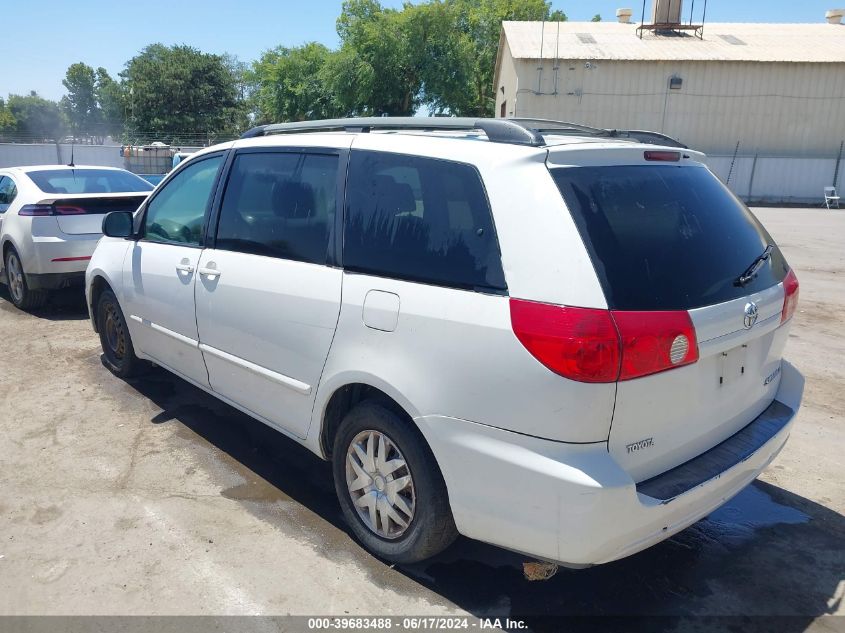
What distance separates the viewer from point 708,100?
29.9 meters

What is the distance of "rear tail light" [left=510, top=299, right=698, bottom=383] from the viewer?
233 cm

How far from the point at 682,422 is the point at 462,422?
84cm

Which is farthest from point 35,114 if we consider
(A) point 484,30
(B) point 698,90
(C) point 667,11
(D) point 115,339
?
(D) point 115,339

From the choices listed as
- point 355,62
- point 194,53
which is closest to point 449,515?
point 355,62

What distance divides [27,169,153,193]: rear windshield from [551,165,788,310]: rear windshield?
6848mm

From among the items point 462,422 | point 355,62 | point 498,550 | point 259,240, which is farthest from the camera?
point 355,62

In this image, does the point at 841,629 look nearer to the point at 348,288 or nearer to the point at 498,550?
the point at 498,550

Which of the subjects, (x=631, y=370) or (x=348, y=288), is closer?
(x=631, y=370)

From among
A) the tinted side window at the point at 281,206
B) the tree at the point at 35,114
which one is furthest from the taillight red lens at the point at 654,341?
the tree at the point at 35,114

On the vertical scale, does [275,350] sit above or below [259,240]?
below

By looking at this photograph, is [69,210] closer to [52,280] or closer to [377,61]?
[52,280]

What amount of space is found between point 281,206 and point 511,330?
1.72 meters

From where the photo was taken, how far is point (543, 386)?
2.37 meters

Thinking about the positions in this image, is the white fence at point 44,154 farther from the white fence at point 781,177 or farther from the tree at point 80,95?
the tree at point 80,95
